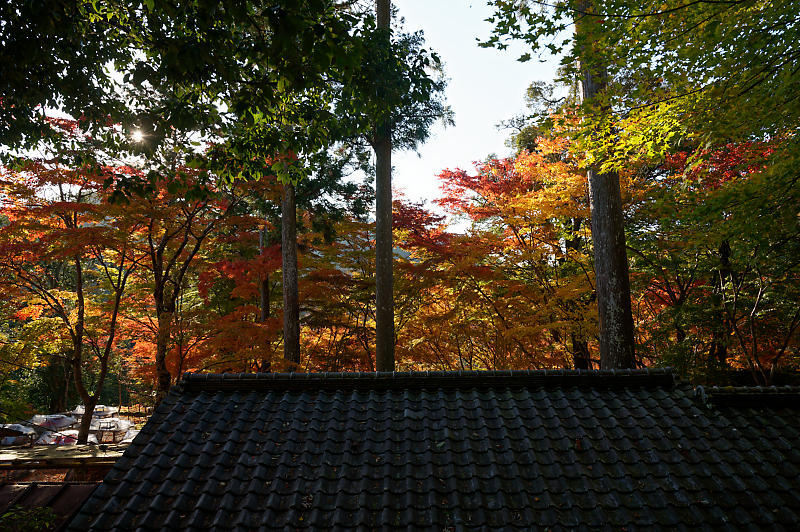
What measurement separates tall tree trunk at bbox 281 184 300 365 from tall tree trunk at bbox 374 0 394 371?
288 centimetres

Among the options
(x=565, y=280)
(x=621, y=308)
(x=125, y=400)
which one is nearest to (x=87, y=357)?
(x=125, y=400)

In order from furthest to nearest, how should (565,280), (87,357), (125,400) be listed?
(125,400) → (87,357) → (565,280)

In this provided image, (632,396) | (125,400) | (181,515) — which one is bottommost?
(125,400)

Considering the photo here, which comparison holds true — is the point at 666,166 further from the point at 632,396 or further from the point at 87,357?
the point at 87,357

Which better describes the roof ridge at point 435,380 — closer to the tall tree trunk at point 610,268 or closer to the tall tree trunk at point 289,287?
the tall tree trunk at point 610,268

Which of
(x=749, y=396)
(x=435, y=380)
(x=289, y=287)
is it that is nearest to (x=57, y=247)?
(x=289, y=287)

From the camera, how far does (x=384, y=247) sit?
964 cm

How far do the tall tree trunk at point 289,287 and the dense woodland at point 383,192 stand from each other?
0.06 m

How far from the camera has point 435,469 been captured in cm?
337

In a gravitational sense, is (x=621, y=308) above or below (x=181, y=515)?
above

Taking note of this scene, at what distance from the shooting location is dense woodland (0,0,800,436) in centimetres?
459

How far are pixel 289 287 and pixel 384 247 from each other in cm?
325

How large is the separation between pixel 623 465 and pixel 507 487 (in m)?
1.03

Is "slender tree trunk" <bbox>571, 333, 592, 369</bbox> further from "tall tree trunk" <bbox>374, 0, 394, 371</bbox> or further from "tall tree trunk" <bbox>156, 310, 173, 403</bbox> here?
"tall tree trunk" <bbox>156, 310, 173, 403</bbox>
